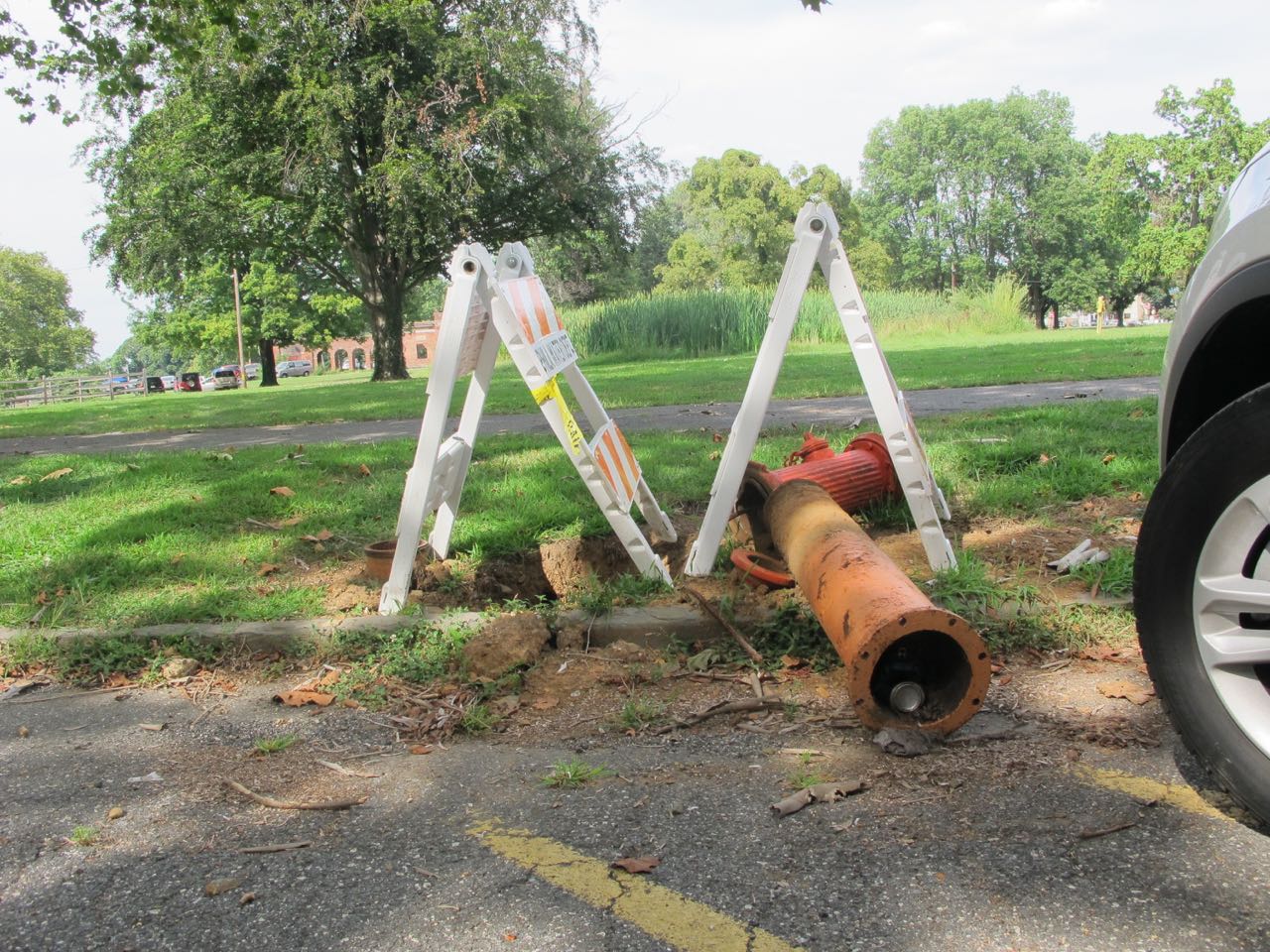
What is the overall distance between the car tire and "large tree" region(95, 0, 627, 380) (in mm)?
25275

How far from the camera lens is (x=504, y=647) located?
3607 mm

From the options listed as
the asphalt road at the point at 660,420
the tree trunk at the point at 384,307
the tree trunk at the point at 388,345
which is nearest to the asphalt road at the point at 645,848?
the asphalt road at the point at 660,420

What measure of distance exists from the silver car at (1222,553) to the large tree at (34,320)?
9275 cm

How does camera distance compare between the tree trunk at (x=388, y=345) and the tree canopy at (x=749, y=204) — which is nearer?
the tree trunk at (x=388, y=345)

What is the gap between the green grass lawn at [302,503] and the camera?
14.7 feet

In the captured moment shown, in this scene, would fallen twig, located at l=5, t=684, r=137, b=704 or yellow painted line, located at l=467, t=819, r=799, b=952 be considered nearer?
yellow painted line, located at l=467, t=819, r=799, b=952

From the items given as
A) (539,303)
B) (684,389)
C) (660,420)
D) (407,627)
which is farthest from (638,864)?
(684,389)

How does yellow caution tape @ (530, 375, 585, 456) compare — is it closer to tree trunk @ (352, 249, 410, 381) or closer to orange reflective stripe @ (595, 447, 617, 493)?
orange reflective stripe @ (595, 447, 617, 493)

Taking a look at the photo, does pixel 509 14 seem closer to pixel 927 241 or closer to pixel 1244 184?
pixel 1244 184

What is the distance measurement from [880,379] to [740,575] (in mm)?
989

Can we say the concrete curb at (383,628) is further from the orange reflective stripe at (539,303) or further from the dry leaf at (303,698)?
the orange reflective stripe at (539,303)

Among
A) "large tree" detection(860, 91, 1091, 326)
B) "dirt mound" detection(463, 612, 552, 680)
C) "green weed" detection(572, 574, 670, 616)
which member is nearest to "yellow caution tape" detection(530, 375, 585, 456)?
"green weed" detection(572, 574, 670, 616)

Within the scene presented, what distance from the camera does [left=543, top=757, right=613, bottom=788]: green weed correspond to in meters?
2.69

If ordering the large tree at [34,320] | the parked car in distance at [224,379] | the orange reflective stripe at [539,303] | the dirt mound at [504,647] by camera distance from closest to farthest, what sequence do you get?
the dirt mound at [504,647] < the orange reflective stripe at [539,303] < the parked car in distance at [224,379] < the large tree at [34,320]
